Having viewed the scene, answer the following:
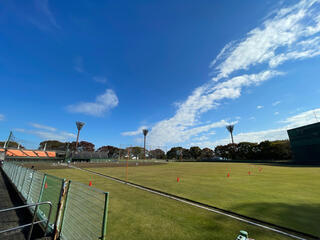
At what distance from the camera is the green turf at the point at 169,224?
3.66m

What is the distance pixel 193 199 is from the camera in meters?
6.66

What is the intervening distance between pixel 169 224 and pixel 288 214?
4.59 m

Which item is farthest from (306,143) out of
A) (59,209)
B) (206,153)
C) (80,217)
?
(59,209)

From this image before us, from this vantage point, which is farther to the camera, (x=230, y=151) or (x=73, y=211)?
(x=230, y=151)

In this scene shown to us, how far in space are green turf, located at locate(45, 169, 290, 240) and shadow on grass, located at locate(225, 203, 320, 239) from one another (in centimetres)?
101

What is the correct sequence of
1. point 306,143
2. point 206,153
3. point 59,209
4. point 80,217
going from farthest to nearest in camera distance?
point 206,153, point 306,143, point 59,209, point 80,217

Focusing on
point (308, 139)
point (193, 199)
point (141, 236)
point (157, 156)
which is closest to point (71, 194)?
point (141, 236)

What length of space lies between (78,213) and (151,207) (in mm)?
3220

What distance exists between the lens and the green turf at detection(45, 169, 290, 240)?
366 cm

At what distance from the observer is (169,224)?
4.30 m

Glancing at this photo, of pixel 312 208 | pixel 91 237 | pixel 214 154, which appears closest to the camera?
pixel 91 237

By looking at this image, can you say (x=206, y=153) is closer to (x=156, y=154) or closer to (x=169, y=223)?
(x=156, y=154)

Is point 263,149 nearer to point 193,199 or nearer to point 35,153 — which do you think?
point 193,199

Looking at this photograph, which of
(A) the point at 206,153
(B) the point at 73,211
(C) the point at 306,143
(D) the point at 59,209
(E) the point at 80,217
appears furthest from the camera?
(A) the point at 206,153
